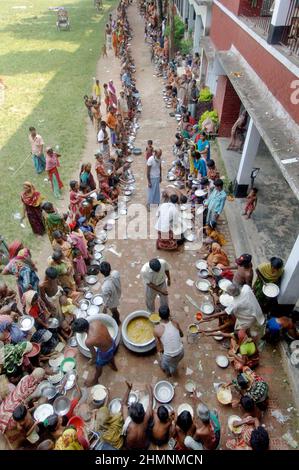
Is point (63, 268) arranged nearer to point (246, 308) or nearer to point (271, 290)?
point (246, 308)

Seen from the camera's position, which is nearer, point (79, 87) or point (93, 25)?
point (79, 87)

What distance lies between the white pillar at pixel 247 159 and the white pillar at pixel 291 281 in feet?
11.9

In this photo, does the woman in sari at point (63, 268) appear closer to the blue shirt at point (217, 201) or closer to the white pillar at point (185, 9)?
the blue shirt at point (217, 201)

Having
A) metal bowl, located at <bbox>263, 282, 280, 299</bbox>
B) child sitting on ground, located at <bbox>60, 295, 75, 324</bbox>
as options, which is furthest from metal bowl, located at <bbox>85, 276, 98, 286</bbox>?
metal bowl, located at <bbox>263, 282, 280, 299</bbox>

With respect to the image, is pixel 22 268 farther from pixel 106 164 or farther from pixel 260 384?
pixel 106 164

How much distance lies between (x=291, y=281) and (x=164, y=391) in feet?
9.26

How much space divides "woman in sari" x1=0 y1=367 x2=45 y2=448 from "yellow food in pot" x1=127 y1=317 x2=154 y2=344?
1613 mm

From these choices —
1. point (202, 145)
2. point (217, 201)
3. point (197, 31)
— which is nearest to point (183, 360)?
point (217, 201)

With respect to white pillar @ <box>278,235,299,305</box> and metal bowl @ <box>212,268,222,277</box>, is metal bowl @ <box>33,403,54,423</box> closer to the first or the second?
metal bowl @ <box>212,268,222,277</box>

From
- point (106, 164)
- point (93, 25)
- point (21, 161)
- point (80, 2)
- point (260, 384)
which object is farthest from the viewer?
point (80, 2)

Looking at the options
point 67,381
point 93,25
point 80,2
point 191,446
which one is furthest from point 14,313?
point 80,2

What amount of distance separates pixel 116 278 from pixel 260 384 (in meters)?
2.74

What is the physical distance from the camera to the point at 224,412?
4.94 m

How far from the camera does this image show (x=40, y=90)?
1780 cm
